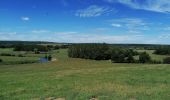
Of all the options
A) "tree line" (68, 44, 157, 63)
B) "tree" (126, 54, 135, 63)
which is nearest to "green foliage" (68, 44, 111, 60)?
"tree line" (68, 44, 157, 63)

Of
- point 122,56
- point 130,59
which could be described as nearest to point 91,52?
point 122,56

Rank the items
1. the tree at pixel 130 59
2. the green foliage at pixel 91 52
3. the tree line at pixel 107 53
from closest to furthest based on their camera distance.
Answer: the tree at pixel 130 59 → the tree line at pixel 107 53 → the green foliage at pixel 91 52

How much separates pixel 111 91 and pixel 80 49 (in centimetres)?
12327

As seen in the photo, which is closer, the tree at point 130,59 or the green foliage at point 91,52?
the tree at point 130,59

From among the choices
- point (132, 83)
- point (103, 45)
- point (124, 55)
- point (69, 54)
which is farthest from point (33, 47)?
point (132, 83)

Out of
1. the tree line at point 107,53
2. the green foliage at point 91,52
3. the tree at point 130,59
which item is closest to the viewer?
the tree at point 130,59

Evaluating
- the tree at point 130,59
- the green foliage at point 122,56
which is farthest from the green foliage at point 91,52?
the tree at point 130,59

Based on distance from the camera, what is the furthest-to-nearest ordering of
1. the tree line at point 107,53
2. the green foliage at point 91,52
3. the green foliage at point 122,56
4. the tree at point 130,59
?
the green foliage at point 91,52, the green foliage at point 122,56, the tree line at point 107,53, the tree at point 130,59

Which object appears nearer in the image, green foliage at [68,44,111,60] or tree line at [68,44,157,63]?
tree line at [68,44,157,63]

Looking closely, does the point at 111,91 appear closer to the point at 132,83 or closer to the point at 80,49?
the point at 132,83

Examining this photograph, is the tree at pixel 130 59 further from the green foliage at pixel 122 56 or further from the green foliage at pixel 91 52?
the green foliage at pixel 91 52

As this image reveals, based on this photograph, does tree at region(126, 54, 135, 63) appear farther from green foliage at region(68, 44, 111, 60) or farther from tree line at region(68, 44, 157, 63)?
green foliage at region(68, 44, 111, 60)

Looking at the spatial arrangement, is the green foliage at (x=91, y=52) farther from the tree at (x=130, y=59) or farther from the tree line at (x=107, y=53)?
the tree at (x=130, y=59)

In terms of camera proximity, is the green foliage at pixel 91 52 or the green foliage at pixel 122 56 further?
the green foliage at pixel 91 52
